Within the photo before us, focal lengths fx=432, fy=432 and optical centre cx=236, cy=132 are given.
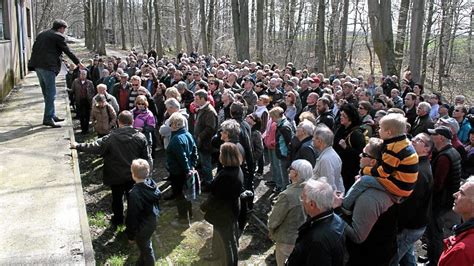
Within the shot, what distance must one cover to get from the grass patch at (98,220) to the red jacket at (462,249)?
5208 mm

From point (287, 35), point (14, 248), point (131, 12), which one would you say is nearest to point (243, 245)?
point (14, 248)

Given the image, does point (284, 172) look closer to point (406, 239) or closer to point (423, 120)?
point (423, 120)

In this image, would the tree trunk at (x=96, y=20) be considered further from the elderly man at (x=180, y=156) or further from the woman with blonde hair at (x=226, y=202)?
the woman with blonde hair at (x=226, y=202)

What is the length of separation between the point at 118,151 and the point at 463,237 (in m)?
4.71

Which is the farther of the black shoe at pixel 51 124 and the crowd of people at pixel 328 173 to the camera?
the black shoe at pixel 51 124

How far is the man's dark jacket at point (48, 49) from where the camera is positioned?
7223 mm

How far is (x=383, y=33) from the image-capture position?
16.4 metres

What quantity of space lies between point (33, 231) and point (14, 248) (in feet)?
1.16

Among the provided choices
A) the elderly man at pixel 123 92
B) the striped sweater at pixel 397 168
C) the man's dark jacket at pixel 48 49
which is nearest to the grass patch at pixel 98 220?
the man's dark jacket at pixel 48 49

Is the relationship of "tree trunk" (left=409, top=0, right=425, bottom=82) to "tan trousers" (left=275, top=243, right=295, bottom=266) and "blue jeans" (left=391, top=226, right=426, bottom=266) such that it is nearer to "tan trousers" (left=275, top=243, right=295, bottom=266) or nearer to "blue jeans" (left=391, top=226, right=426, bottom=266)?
"blue jeans" (left=391, top=226, right=426, bottom=266)

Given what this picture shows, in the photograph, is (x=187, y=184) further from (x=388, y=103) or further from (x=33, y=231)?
(x=388, y=103)

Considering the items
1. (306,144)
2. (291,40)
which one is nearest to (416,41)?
(306,144)

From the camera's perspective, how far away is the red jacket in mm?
2969

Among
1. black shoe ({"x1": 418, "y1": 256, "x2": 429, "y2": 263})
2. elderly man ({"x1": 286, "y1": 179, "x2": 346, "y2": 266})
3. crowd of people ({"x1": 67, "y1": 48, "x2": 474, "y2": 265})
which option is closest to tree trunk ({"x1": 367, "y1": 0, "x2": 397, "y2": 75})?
crowd of people ({"x1": 67, "y1": 48, "x2": 474, "y2": 265})
